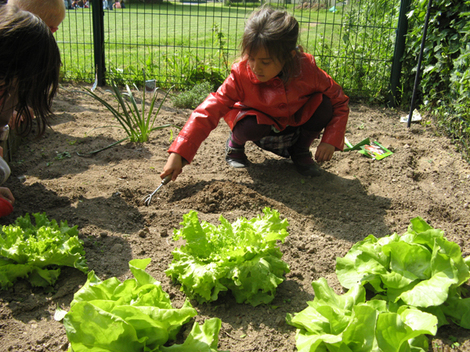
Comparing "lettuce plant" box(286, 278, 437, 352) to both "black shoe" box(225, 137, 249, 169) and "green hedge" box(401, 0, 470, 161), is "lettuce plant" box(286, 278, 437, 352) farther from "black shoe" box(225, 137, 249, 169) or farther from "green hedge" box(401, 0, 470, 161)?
"green hedge" box(401, 0, 470, 161)

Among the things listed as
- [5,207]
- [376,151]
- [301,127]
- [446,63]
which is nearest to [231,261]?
[5,207]

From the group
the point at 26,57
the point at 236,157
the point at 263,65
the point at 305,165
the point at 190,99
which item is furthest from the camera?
the point at 190,99

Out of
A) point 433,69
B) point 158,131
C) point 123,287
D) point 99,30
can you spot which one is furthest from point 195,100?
point 123,287

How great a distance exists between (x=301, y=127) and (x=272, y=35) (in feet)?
2.90

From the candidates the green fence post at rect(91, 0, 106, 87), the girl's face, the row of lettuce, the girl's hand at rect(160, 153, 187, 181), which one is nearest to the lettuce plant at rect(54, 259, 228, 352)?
the row of lettuce

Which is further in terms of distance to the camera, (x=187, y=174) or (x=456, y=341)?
(x=187, y=174)

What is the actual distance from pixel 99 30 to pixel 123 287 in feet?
14.5

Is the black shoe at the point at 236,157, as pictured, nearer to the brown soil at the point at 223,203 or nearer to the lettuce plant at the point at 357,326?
the brown soil at the point at 223,203

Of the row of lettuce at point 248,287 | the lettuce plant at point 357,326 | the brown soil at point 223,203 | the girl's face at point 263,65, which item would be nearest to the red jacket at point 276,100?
the girl's face at point 263,65

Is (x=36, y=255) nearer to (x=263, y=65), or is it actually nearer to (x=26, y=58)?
(x=26, y=58)

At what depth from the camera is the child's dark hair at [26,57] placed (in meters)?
2.00

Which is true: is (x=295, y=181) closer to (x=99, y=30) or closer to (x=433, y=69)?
(x=433, y=69)

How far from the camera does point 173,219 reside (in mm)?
2496

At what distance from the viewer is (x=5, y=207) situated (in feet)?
7.65
